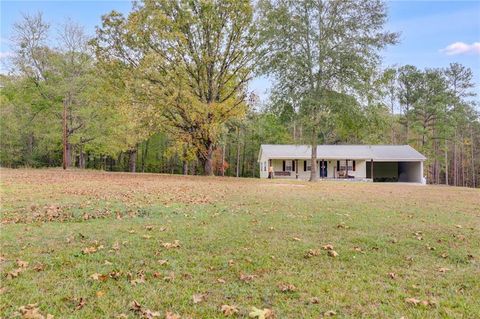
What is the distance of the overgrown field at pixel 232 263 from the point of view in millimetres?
3482

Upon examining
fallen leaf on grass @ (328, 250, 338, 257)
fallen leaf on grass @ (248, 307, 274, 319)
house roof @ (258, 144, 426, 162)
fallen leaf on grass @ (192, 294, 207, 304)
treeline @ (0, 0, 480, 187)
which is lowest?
fallen leaf on grass @ (248, 307, 274, 319)

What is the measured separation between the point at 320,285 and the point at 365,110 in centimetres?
1883

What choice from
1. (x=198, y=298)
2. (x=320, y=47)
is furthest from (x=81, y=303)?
(x=320, y=47)

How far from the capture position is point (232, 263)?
15.5 feet

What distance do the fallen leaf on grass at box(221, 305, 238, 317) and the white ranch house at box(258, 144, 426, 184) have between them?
3036cm

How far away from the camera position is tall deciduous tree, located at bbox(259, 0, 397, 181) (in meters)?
20.7

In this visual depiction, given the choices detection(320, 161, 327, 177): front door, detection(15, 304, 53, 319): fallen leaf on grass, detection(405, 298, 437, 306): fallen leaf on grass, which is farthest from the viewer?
detection(320, 161, 327, 177): front door

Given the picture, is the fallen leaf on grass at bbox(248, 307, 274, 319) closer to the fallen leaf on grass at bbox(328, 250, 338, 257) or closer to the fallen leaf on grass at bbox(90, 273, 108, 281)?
the fallen leaf on grass at bbox(90, 273, 108, 281)

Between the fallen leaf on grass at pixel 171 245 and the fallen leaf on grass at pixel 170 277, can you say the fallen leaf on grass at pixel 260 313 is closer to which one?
the fallen leaf on grass at pixel 170 277

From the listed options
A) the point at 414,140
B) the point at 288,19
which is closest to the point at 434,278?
the point at 288,19

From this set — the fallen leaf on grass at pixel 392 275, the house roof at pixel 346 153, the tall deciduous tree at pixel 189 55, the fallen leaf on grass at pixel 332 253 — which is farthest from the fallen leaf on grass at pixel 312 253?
the house roof at pixel 346 153

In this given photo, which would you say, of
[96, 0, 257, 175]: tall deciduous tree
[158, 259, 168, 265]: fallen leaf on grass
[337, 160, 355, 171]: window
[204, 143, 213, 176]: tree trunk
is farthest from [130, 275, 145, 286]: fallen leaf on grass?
[337, 160, 355, 171]: window

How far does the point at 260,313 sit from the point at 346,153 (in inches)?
1314

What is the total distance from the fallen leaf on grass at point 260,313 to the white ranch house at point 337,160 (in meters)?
30.4
